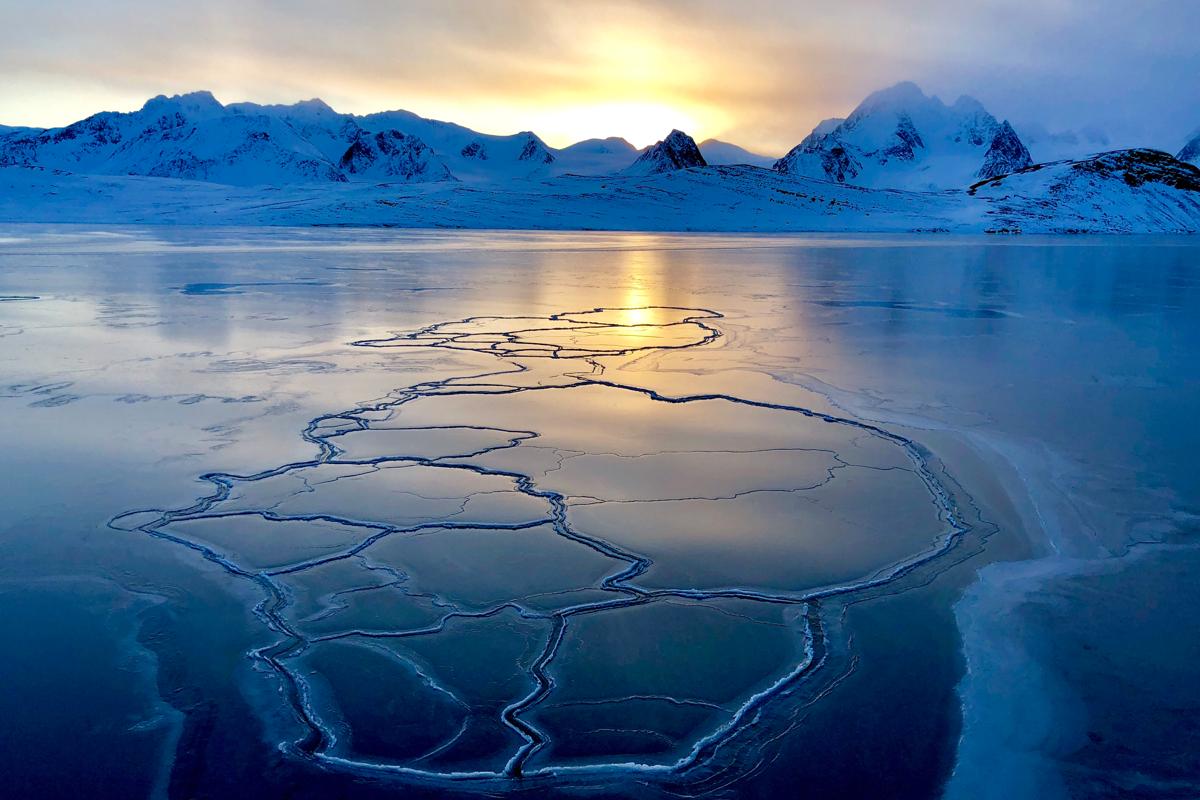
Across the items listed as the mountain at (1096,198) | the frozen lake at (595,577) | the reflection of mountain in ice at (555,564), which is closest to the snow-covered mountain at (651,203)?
the mountain at (1096,198)

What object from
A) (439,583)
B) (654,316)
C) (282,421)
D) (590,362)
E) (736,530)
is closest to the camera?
(439,583)

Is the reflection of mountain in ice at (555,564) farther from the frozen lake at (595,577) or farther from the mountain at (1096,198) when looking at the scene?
the mountain at (1096,198)

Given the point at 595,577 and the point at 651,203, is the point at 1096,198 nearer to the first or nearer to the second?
the point at 651,203

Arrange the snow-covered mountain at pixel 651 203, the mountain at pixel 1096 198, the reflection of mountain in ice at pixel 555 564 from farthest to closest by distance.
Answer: the mountain at pixel 1096 198 → the snow-covered mountain at pixel 651 203 → the reflection of mountain in ice at pixel 555 564

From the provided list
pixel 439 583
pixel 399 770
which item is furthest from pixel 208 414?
pixel 399 770

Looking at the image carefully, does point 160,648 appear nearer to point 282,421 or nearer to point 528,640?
point 528,640

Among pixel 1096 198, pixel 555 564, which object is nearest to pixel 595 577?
pixel 555 564
